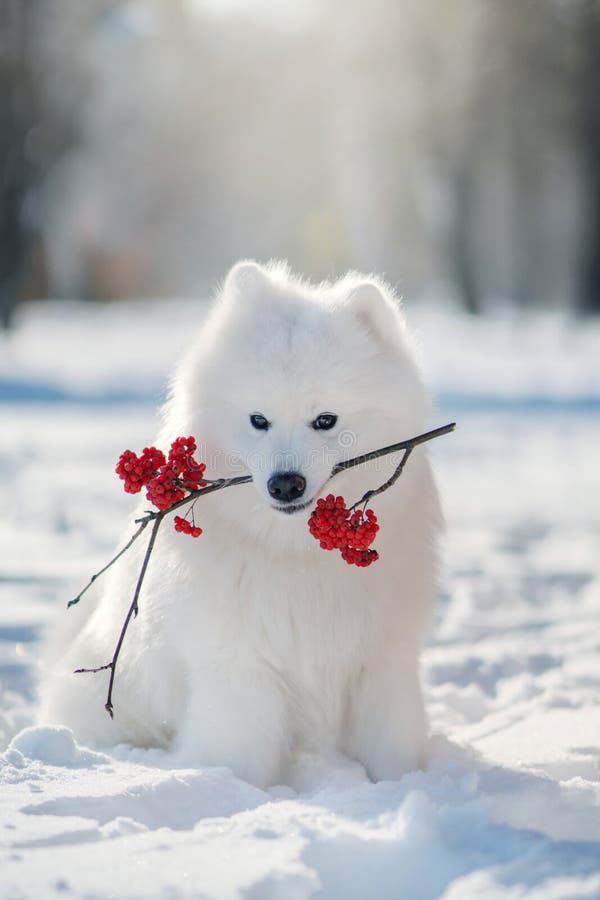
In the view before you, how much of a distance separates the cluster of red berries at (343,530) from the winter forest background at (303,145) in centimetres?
1653

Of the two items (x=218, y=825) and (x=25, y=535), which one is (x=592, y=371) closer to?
(x=25, y=535)

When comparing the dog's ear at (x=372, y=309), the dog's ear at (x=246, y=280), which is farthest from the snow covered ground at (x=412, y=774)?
the dog's ear at (x=246, y=280)

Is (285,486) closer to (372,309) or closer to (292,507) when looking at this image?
(292,507)

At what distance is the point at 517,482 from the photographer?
857 centimetres

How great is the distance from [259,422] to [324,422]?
0.61ft

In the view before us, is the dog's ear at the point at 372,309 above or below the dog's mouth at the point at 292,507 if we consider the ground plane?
above

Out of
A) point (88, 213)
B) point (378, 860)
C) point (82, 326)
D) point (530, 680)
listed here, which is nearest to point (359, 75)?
point (82, 326)

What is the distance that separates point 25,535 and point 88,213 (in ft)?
104

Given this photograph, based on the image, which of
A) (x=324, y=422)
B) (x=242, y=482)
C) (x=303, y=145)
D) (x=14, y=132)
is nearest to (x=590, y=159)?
(x=14, y=132)

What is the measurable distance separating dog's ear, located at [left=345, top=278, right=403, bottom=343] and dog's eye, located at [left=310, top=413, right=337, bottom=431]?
0.36m

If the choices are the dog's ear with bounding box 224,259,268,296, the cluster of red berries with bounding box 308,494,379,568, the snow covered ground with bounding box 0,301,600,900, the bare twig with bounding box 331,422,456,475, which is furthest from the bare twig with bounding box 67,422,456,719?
the dog's ear with bounding box 224,259,268,296

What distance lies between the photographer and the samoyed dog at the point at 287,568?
2900 millimetres

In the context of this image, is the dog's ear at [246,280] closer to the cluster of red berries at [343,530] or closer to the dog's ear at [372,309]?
the dog's ear at [372,309]

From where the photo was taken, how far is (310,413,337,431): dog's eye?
9.46ft
